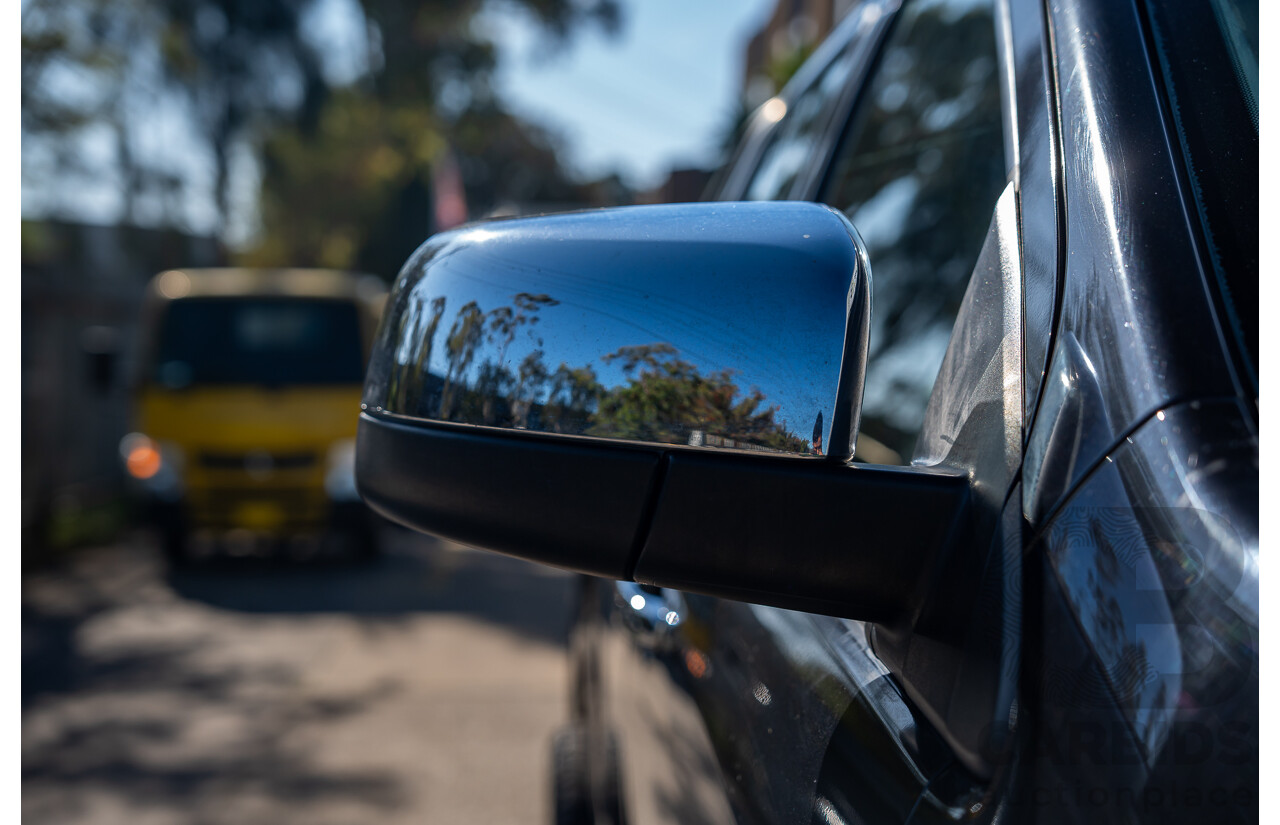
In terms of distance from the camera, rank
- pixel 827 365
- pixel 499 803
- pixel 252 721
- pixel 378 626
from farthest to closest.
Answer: pixel 378 626 → pixel 252 721 → pixel 499 803 → pixel 827 365

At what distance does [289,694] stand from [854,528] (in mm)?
4584

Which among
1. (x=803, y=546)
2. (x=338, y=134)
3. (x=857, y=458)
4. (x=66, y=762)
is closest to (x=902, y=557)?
(x=803, y=546)

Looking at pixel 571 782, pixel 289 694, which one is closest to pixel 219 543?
→ pixel 289 694

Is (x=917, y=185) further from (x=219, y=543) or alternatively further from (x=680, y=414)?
(x=219, y=543)

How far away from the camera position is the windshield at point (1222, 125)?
662 mm

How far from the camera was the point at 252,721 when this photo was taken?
442 cm

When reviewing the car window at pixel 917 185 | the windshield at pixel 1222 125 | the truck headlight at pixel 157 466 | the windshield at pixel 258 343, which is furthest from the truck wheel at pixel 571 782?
the windshield at pixel 258 343

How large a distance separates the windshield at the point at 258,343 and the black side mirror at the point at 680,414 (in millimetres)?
7710

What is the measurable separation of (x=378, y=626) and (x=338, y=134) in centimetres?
1613

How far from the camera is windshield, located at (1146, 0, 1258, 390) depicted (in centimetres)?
66

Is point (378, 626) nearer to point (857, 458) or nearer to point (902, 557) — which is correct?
point (857, 458)

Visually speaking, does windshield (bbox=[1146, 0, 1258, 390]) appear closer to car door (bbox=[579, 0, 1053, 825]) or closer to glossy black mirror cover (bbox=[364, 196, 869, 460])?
car door (bbox=[579, 0, 1053, 825])

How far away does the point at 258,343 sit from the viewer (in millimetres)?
8242

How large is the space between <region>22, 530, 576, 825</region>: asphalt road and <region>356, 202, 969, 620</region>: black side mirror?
115 inches
